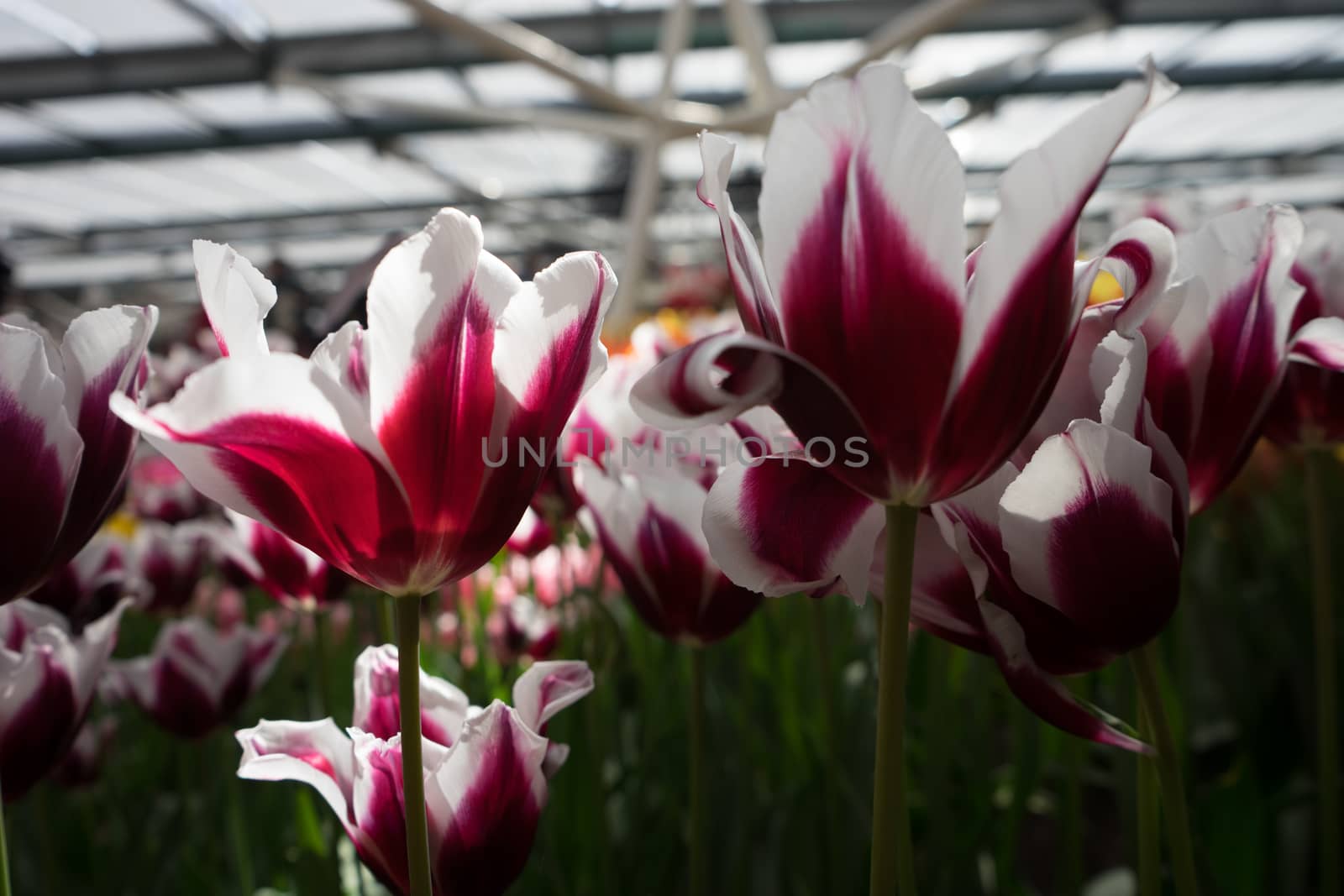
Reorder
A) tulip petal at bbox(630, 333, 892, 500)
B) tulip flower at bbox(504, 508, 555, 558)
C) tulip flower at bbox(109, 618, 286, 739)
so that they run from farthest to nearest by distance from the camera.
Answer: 1. tulip flower at bbox(504, 508, 555, 558)
2. tulip flower at bbox(109, 618, 286, 739)
3. tulip petal at bbox(630, 333, 892, 500)

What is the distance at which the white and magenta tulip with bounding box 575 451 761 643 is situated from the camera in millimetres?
564

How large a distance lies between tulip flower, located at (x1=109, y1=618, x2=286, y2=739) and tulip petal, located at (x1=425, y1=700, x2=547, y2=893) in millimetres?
527

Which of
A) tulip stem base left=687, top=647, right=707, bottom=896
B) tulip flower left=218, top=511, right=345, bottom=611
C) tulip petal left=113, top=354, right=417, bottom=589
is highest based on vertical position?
tulip petal left=113, top=354, right=417, bottom=589

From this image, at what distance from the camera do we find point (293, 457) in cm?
29

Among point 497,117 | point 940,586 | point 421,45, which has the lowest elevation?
point 940,586

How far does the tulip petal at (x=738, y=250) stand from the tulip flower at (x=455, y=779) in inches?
5.3

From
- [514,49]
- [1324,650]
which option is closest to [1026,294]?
[1324,650]

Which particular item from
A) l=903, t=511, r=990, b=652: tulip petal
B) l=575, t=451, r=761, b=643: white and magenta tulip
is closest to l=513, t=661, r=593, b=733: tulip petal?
l=903, t=511, r=990, b=652: tulip petal

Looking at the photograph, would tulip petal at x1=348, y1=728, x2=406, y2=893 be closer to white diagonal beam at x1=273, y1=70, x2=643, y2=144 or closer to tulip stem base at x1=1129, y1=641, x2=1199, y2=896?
tulip stem base at x1=1129, y1=641, x2=1199, y2=896

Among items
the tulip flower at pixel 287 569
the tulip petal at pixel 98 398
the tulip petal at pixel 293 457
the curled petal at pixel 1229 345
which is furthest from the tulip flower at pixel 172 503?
→ the curled petal at pixel 1229 345

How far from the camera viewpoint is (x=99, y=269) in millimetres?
15805

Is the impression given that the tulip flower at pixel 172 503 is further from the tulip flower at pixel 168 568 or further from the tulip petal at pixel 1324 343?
the tulip petal at pixel 1324 343

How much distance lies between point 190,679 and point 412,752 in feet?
2.00

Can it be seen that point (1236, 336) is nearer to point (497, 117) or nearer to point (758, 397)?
point (758, 397)
